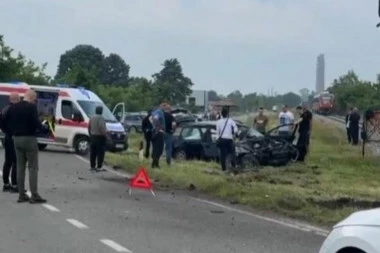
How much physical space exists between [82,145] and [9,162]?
1796 cm

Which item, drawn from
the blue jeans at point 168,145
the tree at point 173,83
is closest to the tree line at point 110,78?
the tree at point 173,83

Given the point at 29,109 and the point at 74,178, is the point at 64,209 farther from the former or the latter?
the point at 74,178

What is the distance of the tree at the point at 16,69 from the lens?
2653 inches

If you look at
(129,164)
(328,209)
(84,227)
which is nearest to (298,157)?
(129,164)

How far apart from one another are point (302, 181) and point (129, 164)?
241 inches

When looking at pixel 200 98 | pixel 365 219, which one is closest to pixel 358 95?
pixel 200 98

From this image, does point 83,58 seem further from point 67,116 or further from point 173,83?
point 67,116

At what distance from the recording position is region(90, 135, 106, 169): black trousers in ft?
86.9

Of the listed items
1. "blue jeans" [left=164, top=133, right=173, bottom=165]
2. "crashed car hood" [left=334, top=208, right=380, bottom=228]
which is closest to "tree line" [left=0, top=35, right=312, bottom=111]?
"blue jeans" [left=164, top=133, right=173, bottom=165]

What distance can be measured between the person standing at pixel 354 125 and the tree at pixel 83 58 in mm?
86421

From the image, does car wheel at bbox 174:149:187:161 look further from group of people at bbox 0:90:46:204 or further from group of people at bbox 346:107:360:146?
group of people at bbox 0:90:46:204

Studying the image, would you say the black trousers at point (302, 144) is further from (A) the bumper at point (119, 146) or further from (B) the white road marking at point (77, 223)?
(B) the white road marking at point (77, 223)

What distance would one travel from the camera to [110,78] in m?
143

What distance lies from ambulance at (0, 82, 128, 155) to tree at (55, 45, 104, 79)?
89.1 m
